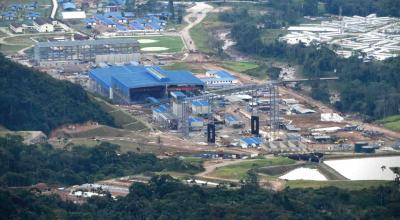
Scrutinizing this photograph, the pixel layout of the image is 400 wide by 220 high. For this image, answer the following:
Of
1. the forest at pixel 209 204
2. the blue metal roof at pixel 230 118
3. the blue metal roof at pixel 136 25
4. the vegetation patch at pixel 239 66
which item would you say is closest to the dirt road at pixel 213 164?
the forest at pixel 209 204

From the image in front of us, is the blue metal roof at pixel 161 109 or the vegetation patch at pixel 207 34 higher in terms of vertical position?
the blue metal roof at pixel 161 109

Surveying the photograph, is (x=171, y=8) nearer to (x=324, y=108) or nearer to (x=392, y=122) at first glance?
(x=324, y=108)

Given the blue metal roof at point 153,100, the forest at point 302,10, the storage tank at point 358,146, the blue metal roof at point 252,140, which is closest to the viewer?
the storage tank at point 358,146

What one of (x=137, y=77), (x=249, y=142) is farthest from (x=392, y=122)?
(x=137, y=77)

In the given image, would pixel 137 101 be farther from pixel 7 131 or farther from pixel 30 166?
pixel 30 166

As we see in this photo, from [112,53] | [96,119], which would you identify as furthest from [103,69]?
[96,119]

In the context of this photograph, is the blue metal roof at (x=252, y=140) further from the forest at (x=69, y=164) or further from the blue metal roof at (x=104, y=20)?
the blue metal roof at (x=104, y=20)

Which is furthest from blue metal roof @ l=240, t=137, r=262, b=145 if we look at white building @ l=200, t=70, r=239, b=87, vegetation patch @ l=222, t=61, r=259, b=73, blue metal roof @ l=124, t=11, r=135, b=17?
blue metal roof @ l=124, t=11, r=135, b=17
